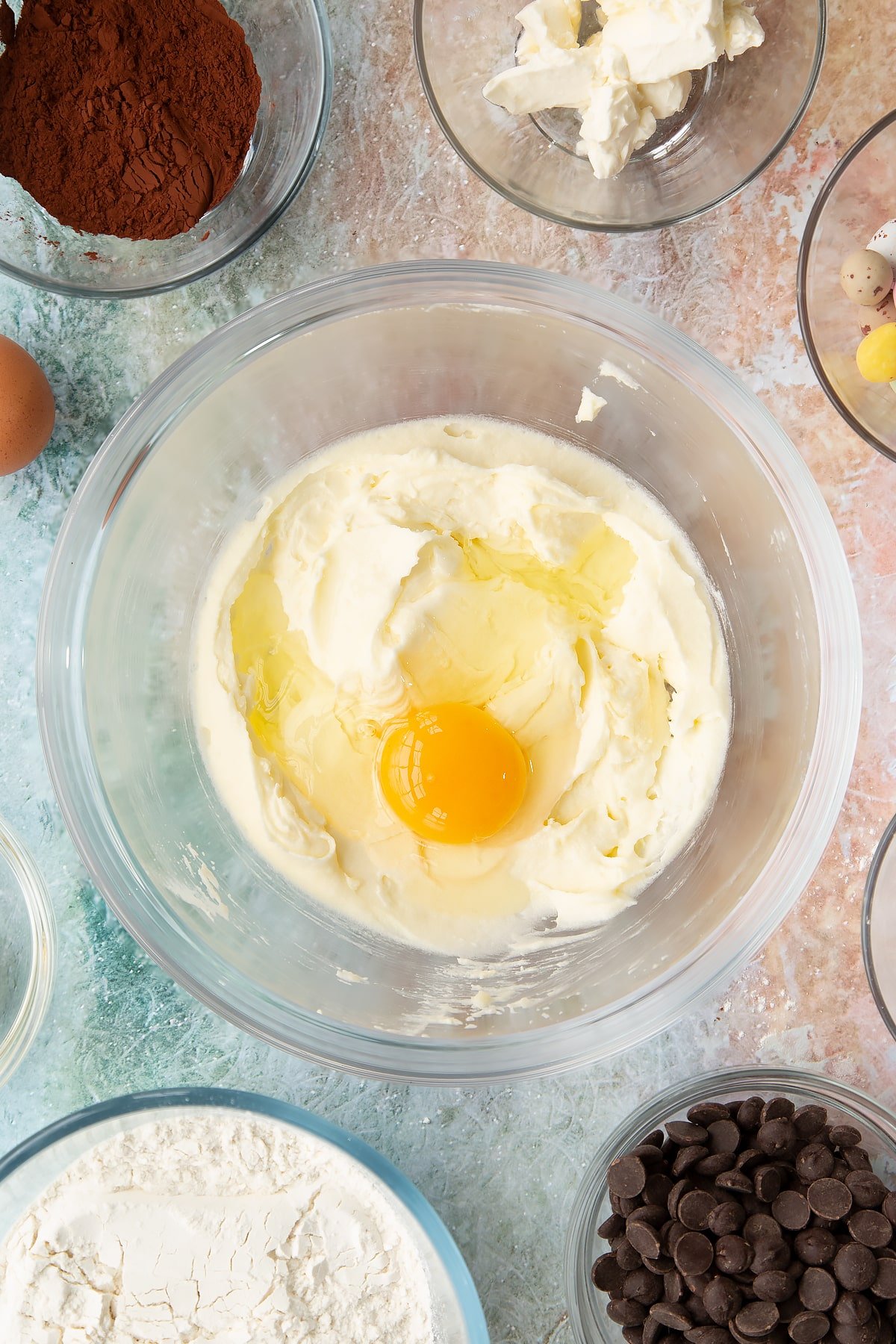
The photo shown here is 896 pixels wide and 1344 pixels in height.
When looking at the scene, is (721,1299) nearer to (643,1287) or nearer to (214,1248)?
(643,1287)

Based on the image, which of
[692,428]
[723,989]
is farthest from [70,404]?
[723,989]

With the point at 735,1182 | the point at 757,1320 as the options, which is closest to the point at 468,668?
the point at 735,1182

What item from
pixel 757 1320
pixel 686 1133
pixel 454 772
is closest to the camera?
pixel 757 1320

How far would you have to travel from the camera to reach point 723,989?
A: 6.30 ft

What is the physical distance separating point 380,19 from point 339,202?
0.38 m

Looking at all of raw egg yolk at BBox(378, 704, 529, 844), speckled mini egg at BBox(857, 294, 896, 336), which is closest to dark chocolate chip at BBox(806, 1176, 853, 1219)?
raw egg yolk at BBox(378, 704, 529, 844)

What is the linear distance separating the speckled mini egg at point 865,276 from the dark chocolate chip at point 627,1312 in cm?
208

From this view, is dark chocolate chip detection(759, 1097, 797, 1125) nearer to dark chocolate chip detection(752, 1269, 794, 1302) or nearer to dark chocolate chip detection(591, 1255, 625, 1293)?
dark chocolate chip detection(752, 1269, 794, 1302)

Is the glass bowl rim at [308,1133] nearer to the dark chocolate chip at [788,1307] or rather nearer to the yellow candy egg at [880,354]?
the dark chocolate chip at [788,1307]

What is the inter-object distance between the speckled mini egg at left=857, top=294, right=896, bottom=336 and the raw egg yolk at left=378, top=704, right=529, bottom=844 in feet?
3.79

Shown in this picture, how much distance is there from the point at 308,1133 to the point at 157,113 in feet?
6.64

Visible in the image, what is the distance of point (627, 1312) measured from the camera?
5.89 feet

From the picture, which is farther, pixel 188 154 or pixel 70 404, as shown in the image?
pixel 70 404

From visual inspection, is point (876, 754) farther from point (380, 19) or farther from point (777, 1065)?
point (380, 19)
